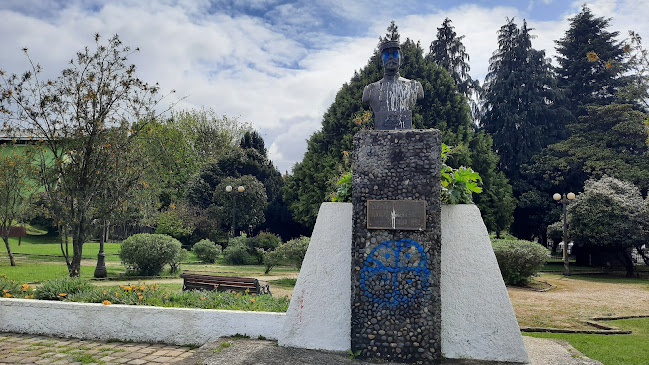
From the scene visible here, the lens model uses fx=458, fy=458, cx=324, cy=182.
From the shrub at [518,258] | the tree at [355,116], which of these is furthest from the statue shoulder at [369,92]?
the tree at [355,116]

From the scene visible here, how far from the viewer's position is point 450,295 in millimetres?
5875

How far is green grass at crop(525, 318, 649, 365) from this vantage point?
6426 millimetres

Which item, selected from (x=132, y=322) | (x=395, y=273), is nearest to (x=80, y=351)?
(x=132, y=322)

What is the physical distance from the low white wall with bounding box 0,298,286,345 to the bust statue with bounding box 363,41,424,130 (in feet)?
10.2

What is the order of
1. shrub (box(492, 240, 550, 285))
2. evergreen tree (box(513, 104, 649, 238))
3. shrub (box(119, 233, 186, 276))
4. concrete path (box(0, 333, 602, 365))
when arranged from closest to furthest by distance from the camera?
concrete path (box(0, 333, 602, 365)) < shrub (box(492, 240, 550, 285)) < shrub (box(119, 233, 186, 276)) < evergreen tree (box(513, 104, 649, 238))

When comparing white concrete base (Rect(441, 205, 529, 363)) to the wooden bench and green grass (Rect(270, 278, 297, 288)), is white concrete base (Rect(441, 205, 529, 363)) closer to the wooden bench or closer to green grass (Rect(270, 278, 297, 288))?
the wooden bench

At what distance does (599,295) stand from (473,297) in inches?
428

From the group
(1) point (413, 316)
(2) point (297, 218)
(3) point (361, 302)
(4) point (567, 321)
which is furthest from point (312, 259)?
Answer: (2) point (297, 218)

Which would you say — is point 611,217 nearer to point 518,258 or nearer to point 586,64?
point 518,258

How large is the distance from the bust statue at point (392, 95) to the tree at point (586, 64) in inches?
1034

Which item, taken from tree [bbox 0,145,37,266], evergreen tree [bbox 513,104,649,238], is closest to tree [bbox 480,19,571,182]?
evergreen tree [bbox 513,104,649,238]

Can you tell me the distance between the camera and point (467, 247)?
19.6 ft

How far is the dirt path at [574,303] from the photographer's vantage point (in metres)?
9.68

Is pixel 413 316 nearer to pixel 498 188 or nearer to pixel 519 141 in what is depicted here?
pixel 498 188
